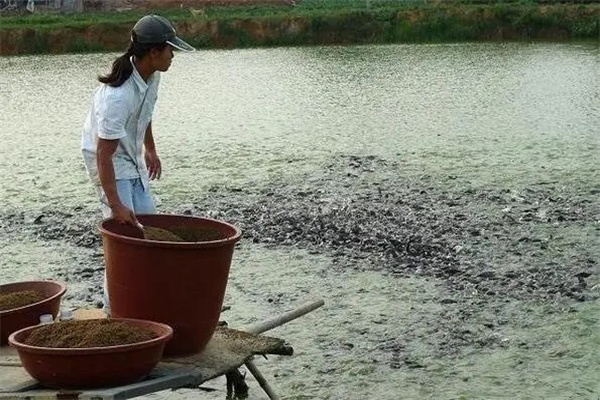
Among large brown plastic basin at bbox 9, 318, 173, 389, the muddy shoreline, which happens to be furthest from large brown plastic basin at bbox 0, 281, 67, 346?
the muddy shoreline

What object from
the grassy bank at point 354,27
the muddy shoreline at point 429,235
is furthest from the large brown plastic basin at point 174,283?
the grassy bank at point 354,27

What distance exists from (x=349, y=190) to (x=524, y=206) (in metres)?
1.33

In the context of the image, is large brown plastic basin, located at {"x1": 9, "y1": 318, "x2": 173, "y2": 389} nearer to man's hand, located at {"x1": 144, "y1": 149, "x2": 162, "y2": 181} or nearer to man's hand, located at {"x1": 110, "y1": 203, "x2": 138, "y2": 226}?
man's hand, located at {"x1": 110, "y1": 203, "x2": 138, "y2": 226}

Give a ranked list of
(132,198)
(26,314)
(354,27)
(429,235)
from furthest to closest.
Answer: (354,27)
(429,235)
(132,198)
(26,314)

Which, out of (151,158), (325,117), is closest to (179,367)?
(151,158)

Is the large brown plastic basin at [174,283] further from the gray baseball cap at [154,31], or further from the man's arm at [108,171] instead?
the gray baseball cap at [154,31]

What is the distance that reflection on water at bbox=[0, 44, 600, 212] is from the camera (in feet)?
29.4

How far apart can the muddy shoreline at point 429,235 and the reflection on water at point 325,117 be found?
→ 0.62m

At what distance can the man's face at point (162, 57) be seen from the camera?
385cm

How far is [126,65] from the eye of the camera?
386 cm

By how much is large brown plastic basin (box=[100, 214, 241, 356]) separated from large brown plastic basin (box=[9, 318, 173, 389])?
13.0 inches

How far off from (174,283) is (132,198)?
29.4 inches

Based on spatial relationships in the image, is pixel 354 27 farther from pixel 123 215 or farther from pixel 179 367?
pixel 179 367

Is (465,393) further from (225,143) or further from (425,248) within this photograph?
(225,143)
